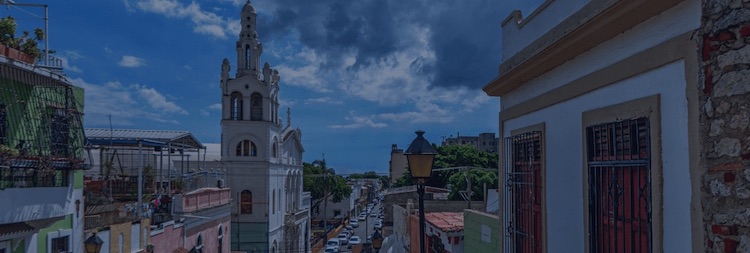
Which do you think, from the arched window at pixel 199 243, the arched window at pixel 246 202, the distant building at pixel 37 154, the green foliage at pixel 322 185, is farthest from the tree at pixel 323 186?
the distant building at pixel 37 154

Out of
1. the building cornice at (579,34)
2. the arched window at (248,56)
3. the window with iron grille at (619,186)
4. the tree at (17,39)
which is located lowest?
the window with iron grille at (619,186)

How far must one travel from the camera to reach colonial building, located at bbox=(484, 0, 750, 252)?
309cm

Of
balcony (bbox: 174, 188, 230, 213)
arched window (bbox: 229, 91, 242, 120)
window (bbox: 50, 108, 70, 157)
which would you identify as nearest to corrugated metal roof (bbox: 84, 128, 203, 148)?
balcony (bbox: 174, 188, 230, 213)

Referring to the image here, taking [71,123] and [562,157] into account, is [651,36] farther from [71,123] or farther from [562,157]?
[71,123]

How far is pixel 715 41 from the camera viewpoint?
125 inches

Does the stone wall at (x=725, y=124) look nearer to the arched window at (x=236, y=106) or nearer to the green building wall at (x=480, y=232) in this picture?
the green building wall at (x=480, y=232)

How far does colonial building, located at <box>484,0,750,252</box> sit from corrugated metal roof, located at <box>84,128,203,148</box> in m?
13.3

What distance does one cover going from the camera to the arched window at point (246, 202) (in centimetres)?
3066

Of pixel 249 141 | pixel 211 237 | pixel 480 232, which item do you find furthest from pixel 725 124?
pixel 249 141

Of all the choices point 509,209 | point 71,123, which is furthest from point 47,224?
point 509,209

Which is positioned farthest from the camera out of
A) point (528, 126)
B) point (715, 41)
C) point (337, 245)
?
point (337, 245)

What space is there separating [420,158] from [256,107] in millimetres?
25377

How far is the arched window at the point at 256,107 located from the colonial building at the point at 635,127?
2536 centimetres

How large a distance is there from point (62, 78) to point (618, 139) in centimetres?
976
